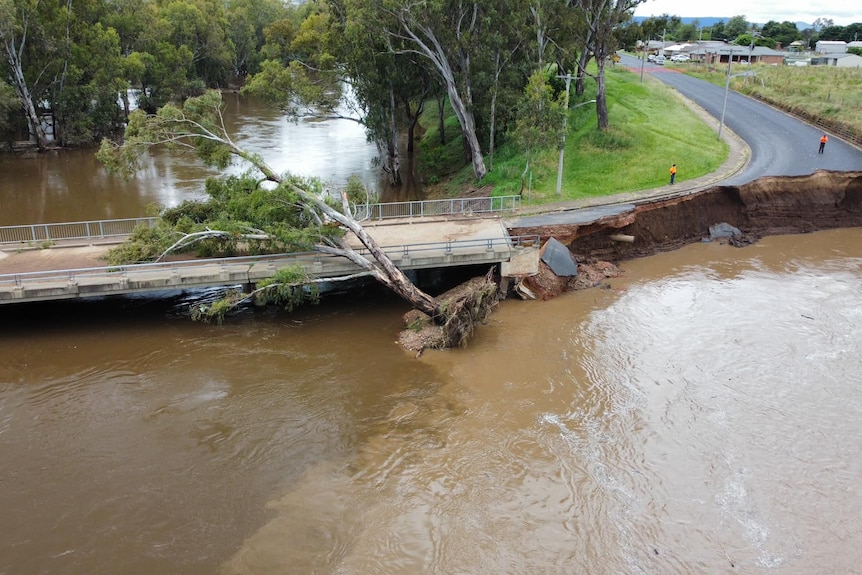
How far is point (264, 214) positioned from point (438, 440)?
10783 mm

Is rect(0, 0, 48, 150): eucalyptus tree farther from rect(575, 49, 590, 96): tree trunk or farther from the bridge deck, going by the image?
rect(575, 49, 590, 96): tree trunk

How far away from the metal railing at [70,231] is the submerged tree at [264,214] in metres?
3.34

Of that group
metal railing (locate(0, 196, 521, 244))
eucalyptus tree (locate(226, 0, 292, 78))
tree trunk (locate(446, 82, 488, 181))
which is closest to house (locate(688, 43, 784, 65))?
tree trunk (locate(446, 82, 488, 181))

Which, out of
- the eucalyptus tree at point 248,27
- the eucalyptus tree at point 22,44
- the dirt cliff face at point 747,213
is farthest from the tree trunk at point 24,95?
the dirt cliff face at point 747,213

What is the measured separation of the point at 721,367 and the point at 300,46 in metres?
35.4

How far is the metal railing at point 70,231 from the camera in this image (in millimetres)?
26547

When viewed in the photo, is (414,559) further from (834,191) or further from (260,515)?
(834,191)

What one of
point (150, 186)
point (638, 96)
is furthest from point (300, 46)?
point (638, 96)

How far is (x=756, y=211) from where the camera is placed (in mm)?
33875

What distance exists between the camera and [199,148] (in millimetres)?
25516

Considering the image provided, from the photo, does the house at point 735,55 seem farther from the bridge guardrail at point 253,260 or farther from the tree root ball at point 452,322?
the tree root ball at point 452,322

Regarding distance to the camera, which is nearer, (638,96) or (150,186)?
(150,186)

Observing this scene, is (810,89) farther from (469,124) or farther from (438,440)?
(438,440)

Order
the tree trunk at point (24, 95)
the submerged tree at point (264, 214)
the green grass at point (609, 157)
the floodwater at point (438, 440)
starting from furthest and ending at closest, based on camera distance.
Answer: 1. the tree trunk at point (24, 95)
2. the green grass at point (609, 157)
3. the submerged tree at point (264, 214)
4. the floodwater at point (438, 440)
